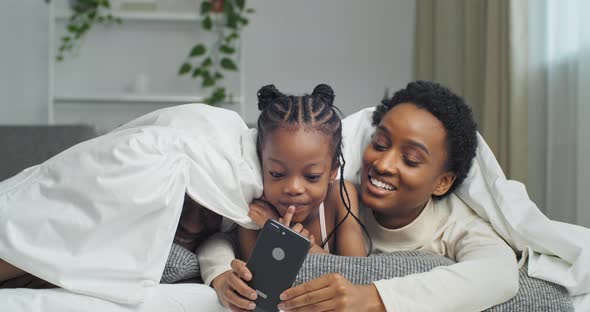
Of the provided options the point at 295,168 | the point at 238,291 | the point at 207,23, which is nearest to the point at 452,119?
the point at 295,168

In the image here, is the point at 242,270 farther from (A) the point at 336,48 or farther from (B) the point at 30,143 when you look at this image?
(A) the point at 336,48

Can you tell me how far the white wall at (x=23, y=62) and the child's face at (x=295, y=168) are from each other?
3.07 metres

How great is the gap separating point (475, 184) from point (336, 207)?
0.28 meters

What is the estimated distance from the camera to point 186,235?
1.19 meters

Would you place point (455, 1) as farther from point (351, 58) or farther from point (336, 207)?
point (336, 207)

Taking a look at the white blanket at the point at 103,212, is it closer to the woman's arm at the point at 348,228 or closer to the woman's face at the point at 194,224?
the woman's face at the point at 194,224

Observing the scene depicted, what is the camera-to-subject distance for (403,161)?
3.88ft

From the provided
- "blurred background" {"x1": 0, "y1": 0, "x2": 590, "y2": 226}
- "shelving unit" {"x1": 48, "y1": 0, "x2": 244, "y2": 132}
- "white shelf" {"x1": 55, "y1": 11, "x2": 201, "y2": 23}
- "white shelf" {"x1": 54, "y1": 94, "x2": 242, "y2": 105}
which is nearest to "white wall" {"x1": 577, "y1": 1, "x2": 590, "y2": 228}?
"blurred background" {"x1": 0, "y1": 0, "x2": 590, "y2": 226}

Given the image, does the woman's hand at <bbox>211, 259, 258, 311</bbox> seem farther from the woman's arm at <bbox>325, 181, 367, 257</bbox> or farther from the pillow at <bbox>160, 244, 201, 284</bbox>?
the woman's arm at <bbox>325, 181, 367, 257</bbox>

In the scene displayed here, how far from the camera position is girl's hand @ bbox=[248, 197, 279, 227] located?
1.09m

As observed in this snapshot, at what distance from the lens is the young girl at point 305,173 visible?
111cm

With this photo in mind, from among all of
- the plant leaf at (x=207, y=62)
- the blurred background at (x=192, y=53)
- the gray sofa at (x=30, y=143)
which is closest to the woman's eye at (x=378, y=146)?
the gray sofa at (x=30, y=143)

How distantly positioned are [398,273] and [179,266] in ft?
1.15

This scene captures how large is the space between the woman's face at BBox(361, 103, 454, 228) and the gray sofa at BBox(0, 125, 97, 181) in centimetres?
126
